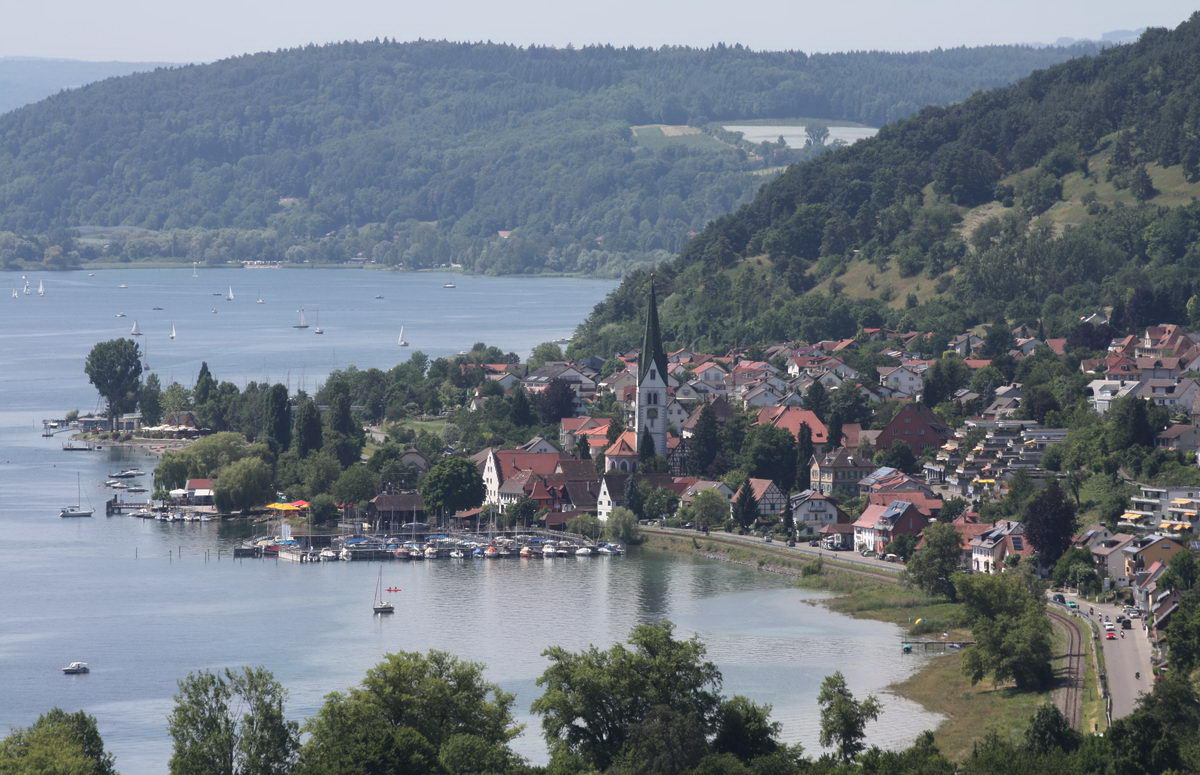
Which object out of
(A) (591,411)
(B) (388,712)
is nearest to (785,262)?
Answer: (A) (591,411)

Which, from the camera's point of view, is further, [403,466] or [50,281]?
[50,281]

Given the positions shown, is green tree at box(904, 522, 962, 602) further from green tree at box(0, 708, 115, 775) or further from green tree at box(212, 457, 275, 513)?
green tree at box(212, 457, 275, 513)

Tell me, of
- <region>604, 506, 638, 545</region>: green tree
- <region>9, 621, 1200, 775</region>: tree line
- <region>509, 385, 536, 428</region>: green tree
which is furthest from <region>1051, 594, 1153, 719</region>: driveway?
<region>509, 385, 536, 428</region>: green tree

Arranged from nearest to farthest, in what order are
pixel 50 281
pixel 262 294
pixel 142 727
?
pixel 142 727
pixel 262 294
pixel 50 281

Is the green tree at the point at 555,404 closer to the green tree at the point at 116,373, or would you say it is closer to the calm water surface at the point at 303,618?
the calm water surface at the point at 303,618

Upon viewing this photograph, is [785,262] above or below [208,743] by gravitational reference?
above

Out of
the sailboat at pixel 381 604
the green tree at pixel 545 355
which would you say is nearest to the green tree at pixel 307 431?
the sailboat at pixel 381 604

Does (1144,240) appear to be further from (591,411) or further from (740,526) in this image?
(740,526)

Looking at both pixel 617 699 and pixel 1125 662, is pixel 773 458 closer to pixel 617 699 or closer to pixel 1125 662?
pixel 1125 662
